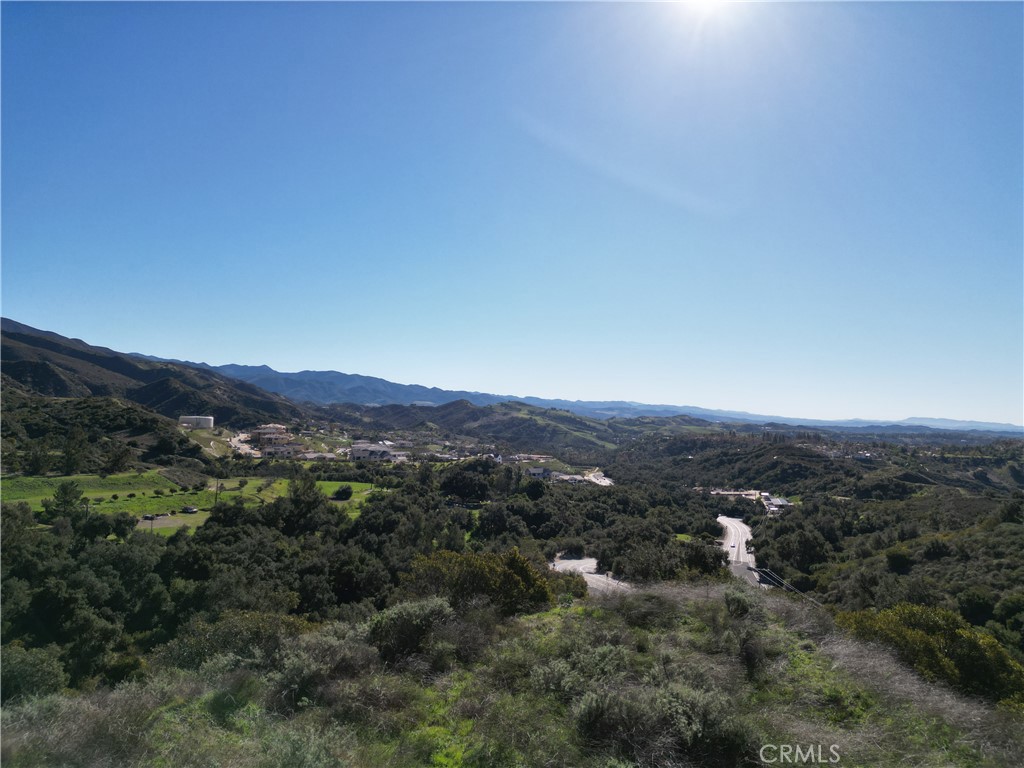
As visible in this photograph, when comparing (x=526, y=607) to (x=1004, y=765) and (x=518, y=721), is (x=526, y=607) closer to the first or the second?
(x=518, y=721)

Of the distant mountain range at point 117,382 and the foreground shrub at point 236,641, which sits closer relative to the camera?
the foreground shrub at point 236,641

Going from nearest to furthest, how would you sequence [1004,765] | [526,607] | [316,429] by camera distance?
[1004,765]
[526,607]
[316,429]

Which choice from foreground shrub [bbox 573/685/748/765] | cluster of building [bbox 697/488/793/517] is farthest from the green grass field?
cluster of building [bbox 697/488/793/517]

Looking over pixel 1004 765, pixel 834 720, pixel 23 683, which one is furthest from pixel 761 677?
pixel 23 683

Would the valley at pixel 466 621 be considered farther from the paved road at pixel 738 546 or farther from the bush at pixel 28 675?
the paved road at pixel 738 546

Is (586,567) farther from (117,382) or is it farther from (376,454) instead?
(117,382)

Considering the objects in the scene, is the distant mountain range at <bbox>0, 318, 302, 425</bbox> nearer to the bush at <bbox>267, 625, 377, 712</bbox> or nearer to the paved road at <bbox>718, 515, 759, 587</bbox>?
the bush at <bbox>267, 625, 377, 712</bbox>

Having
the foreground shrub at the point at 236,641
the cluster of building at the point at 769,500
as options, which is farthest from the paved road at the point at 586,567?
the cluster of building at the point at 769,500

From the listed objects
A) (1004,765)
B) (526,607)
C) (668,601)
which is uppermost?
(1004,765)
